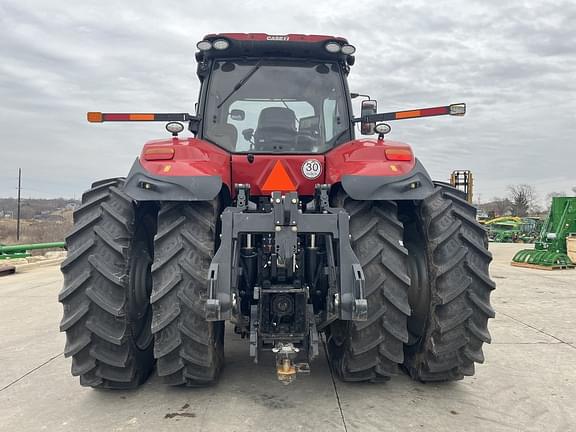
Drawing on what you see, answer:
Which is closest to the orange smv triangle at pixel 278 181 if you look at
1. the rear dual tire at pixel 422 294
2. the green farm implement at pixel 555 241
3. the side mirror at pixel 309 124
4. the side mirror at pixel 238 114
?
the rear dual tire at pixel 422 294

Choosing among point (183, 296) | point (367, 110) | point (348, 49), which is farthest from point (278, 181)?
point (348, 49)

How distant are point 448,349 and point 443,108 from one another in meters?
1.82

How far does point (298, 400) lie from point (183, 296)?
1122 millimetres

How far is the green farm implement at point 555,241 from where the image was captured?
41.5ft

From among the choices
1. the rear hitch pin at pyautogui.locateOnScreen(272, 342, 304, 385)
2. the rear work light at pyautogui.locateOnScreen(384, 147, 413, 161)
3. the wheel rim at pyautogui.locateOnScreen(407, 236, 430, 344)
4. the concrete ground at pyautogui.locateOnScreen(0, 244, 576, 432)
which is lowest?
the concrete ground at pyautogui.locateOnScreen(0, 244, 576, 432)

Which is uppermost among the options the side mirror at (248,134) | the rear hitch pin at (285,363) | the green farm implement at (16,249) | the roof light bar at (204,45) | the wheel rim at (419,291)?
the roof light bar at (204,45)

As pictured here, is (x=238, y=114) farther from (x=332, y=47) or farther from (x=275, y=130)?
(x=332, y=47)

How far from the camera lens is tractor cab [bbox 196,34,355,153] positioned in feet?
12.0

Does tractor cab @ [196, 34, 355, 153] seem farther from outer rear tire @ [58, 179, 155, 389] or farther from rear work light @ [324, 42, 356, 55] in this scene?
outer rear tire @ [58, 179, 155, 389]

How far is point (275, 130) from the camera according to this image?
3699mm

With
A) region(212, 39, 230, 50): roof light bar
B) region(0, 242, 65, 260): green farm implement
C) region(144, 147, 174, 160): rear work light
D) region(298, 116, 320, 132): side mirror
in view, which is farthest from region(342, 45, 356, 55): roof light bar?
region(0, 242, 65, 260): green farm implement

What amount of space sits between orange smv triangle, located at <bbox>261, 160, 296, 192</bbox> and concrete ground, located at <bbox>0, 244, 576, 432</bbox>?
150 cm

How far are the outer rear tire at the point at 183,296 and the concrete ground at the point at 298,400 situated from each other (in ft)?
1.02

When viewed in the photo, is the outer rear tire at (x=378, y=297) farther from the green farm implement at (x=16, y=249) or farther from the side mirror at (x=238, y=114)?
the green farm implement at (x=16, y=249)
